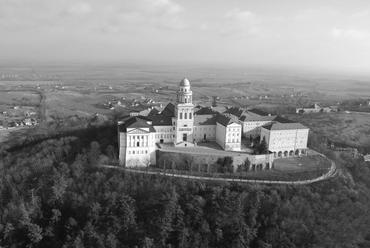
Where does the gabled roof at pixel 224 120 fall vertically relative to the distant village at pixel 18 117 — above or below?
above

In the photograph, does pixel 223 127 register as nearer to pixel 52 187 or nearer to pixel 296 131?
pixel 296 131

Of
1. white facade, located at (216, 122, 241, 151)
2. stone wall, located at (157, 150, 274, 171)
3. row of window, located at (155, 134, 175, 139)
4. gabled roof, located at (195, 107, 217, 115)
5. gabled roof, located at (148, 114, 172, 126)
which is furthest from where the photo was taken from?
gabled roof, located at (195, 107, 217, 115)

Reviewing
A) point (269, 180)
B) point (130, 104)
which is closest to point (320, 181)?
point (269, 180)

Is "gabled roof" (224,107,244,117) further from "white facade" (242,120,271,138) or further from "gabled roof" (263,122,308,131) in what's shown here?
"gabled roof" (263,122,308,131)

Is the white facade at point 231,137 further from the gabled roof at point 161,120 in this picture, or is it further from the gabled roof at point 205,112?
the gabled roof at point 161,120

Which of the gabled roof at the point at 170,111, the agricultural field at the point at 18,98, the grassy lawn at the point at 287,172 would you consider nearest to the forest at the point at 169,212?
the grassy lawn at the point at 287,172

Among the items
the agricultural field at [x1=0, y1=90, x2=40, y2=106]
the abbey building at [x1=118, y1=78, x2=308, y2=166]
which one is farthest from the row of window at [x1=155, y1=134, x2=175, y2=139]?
the agricultural field at [x1=0, y1=90, x2=40, y2=106]

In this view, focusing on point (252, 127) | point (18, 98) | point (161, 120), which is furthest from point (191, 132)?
point (18, 98)
